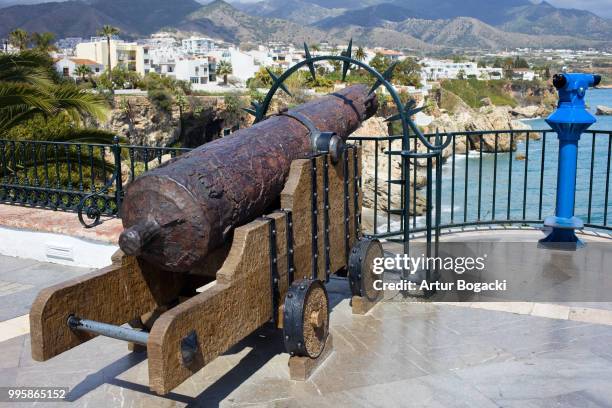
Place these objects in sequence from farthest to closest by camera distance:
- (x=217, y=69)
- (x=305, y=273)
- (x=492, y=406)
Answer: (x=217, y=69)
(x=305, y=273)
(x=492, y=406)

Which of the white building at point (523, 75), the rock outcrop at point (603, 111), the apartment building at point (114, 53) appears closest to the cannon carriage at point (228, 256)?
the apartment building at point (114, 53)

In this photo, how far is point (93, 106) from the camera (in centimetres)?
899

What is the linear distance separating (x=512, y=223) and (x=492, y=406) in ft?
12.3

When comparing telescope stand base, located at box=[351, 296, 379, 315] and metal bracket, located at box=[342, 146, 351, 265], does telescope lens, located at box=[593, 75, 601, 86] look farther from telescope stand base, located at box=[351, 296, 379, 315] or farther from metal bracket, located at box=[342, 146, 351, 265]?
telescope stand base, located at box=[351, 296, 379, 315]

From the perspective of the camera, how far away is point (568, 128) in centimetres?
552

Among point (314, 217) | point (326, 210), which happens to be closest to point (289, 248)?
point (314, 217)

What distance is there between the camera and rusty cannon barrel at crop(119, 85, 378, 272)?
9.46 feet

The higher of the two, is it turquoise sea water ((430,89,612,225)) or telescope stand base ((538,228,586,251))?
telescope stand base ((538,228,586,251))

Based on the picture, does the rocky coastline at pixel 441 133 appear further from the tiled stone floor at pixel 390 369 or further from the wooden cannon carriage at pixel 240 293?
the tiled stone floor at pixel 390 369

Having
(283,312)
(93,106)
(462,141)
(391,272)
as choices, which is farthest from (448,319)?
(462,141)

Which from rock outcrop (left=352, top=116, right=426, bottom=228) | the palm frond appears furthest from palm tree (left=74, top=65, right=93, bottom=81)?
the palm frond

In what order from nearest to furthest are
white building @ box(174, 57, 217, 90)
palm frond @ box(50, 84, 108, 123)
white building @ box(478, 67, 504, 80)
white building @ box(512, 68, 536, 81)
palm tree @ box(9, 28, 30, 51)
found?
palm frond @ box(50, 84, 108, 123) < palm tree @ box(9, 28, 30, 51) < white building @ box(174, 57, 217, 90) < white building @ box(478, 67, 504, 80) < white building @ box(512, 68, 536, 81)

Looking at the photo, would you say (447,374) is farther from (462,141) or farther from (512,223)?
(462,141)

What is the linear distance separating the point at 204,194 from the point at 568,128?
148 inches
